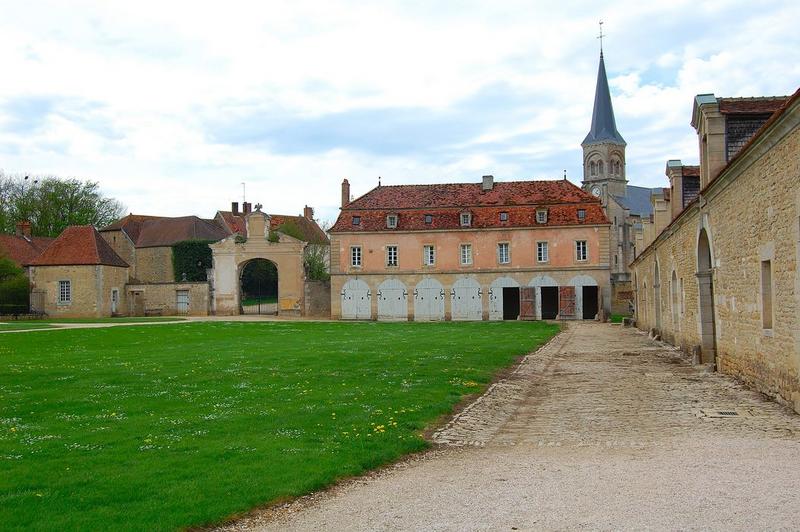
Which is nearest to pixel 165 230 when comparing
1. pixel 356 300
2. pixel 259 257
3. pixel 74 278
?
pixel 74 278

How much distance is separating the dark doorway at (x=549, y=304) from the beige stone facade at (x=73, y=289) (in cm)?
2674

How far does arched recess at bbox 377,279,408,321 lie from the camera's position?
4703cm

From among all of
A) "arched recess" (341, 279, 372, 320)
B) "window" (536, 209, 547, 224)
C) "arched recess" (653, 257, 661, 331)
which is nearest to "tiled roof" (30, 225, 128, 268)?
"arched recess" (341, 279, 372, 320)

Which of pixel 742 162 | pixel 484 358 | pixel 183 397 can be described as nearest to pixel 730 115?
pixel 742 162

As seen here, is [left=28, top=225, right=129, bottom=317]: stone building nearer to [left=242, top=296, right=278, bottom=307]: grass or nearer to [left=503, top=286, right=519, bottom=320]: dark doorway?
[left=242, top=296, right=278, bottom=307]: grass

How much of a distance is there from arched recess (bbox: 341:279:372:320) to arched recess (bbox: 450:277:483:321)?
488cm

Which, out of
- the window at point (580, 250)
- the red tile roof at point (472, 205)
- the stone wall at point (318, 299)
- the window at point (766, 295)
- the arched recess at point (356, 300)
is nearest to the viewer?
the window at point (766, 295)

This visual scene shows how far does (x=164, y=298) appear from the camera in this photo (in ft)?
173

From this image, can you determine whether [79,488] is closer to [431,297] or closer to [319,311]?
[431,297]

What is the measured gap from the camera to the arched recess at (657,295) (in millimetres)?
26684

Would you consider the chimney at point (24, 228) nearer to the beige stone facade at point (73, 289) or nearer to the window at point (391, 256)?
the beige stone facade at point (73, 289)

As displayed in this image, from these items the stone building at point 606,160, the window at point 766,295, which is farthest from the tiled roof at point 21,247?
the stone building at point 606,160

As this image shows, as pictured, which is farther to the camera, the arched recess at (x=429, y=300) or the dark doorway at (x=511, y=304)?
the dark doorway at (x=511, y=304)

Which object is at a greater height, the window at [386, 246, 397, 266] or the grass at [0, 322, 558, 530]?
the window at [386, 246, 397, 266]
